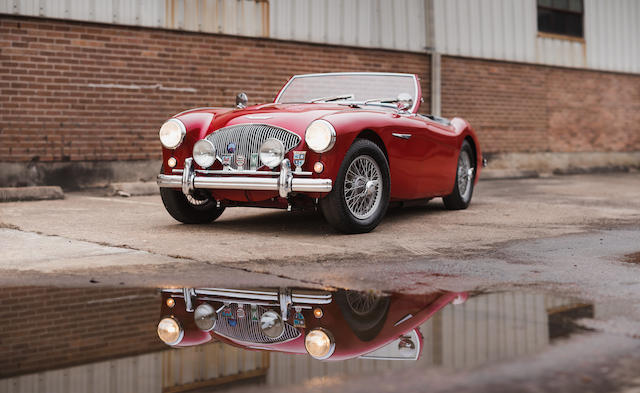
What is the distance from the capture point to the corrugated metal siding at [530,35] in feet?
45.1

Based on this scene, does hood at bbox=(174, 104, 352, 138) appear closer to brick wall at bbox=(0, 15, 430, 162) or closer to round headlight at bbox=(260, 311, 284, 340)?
round headlight at bbox=(260, 311, 284, 340)

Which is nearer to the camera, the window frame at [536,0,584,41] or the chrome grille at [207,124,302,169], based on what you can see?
the chrome grille at [207,124,302,169]

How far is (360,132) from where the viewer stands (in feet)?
18.7

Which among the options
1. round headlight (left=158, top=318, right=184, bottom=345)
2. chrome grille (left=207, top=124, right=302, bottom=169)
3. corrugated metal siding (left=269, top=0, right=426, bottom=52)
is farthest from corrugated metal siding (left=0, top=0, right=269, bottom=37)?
round headlight (left=158, top=318, right=184, bottom=345)

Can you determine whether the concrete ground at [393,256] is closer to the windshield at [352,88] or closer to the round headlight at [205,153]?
the round headlight at [205,153]

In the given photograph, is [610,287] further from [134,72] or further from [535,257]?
[134,72]

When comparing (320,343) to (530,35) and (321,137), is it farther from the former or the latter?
(530,35)

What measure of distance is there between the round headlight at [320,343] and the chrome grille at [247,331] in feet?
0.22

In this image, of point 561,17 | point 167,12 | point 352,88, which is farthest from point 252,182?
point 561,17

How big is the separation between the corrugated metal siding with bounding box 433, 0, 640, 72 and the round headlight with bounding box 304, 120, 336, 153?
862 centimetres

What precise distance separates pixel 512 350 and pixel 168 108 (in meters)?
8.63

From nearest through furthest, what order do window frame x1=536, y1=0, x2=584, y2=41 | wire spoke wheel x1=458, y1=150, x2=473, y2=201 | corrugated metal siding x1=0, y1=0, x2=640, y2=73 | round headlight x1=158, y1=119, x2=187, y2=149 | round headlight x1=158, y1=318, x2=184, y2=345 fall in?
round headlight x1=158, y1=318, x2=184, y2=345 < round headlight x1=158, y1=119, x2=187, y2=149 < wire spoke wheel x1=458, y1=150, x2=473, y2=201 < corrugated metal siding x1=0, y1=0, x2=640, y2=73 < window frame x1=536, y1=0, x2=584, y2=41

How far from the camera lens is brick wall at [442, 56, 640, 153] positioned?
14.1 meters

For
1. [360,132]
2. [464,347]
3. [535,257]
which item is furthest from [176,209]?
[464,347]
